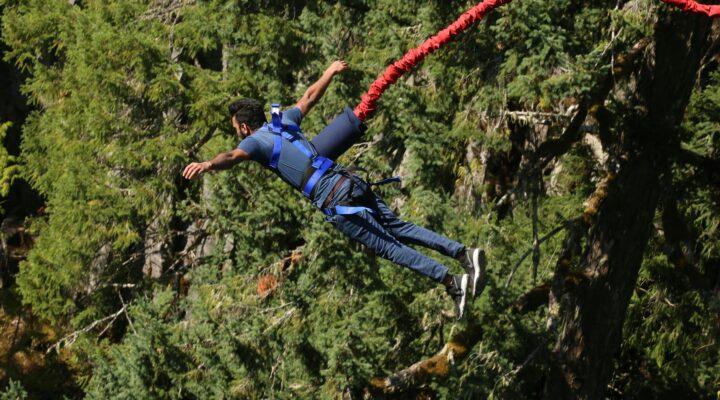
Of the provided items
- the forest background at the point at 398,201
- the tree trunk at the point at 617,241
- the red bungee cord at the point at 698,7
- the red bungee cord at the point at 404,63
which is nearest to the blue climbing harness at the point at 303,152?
the red bungee cord at the point at 404,63

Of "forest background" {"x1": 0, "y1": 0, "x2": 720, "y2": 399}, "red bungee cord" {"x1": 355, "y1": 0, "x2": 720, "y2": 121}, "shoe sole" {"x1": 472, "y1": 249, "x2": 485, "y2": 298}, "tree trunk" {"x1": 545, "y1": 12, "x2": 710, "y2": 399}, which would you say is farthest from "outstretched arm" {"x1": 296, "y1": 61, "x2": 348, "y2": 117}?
"tree trunk" {"x1": 545, "y1": 12, "x2": 710, "y2": 399}

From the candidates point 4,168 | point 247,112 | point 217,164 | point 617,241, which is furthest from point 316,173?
point 4,168

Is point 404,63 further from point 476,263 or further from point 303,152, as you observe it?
point 476,263

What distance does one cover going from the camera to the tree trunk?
7.89m

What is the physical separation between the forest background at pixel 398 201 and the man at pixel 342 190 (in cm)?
176

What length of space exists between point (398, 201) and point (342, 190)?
4.21 metres

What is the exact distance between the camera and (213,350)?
33.6 feet

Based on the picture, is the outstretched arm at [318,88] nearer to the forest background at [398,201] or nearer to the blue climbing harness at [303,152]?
the blue climbing harness at [303,152]

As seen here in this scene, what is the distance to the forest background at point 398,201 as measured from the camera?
26.5ft

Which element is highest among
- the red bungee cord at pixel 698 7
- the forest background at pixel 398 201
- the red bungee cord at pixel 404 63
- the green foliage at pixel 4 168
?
the red bungee cord at pixel 698 7

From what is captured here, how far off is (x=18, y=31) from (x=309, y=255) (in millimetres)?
6226

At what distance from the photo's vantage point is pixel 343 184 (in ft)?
20.8

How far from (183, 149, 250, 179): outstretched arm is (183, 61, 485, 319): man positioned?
206 mm

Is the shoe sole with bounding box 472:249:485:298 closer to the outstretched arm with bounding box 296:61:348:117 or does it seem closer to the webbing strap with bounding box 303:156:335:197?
the webbing strap with bounding box 303:156:335:197
